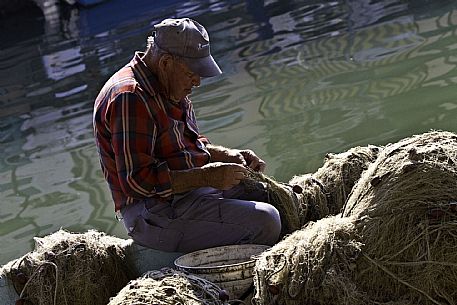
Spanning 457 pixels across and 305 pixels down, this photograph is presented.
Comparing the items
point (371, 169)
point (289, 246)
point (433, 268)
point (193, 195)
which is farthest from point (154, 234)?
point (433, 268)

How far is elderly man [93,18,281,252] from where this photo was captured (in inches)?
132

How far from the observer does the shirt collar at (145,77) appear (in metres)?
3.45

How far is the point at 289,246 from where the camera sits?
2918mm

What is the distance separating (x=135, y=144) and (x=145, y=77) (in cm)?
34

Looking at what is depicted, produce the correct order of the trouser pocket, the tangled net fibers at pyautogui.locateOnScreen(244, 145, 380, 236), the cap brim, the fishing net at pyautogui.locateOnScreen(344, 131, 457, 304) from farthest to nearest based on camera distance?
the tangled net fibers at pyautogui.locateOnScreen(244, 145, 380, 236)
the trouser pocket
the cap brim
the fishing net at pyautogui.locateOnScreen(344, 131, 457, 304)

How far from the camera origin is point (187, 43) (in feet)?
11.2

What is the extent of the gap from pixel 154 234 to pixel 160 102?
0.61 meters

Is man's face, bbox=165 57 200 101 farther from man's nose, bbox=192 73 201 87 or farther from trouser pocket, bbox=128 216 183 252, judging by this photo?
trouser pocket, bbox=128 216 183 252

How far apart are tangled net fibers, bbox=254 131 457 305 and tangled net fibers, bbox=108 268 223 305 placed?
0.21 metres

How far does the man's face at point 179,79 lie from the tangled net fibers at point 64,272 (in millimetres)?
803

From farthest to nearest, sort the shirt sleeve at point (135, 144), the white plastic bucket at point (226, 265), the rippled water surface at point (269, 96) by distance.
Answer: the rippled water surface at point (269, 96), the shirt sleeve at point (135, 144), the white plastic bucket at point (226, 265)

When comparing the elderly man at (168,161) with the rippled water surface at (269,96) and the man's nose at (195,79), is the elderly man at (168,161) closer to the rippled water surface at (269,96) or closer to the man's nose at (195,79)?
the man's nose at (195,79)

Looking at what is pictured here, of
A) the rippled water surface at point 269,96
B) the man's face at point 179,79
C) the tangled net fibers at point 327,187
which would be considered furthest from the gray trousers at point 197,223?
the rippled water surface at point 269,96

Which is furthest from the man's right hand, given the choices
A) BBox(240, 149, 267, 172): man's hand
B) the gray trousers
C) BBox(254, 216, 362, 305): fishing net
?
BBox(254, 216, 362, 305): fishing net
